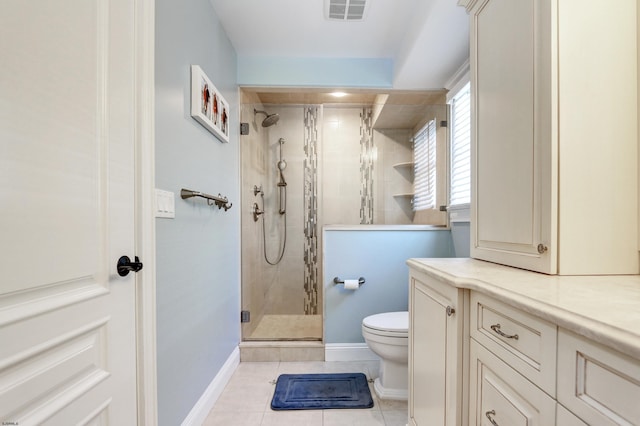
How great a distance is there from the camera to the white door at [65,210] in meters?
0.57

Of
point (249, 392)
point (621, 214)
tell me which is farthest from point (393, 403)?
point (621, 214)

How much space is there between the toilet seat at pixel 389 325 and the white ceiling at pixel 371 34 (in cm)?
177

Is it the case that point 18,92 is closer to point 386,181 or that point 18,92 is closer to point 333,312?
point 333,312

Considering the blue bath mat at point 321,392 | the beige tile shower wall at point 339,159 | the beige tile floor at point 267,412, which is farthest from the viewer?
the beige tile shower wall at point 339,159

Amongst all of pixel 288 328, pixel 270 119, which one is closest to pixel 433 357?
pixel 288 328

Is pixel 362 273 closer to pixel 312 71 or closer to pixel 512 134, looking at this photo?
pixel 512 134

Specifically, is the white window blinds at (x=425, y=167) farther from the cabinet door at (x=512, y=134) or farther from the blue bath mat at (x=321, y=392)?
the blue bath mat at (x=321, y=392)

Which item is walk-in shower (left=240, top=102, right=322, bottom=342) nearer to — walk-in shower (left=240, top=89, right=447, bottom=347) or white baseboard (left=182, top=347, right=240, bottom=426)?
walk-in shower (left=240, top=89, right=447, bottom=347)

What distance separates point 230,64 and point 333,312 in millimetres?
2057

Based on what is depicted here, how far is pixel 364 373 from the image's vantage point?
2.11 m

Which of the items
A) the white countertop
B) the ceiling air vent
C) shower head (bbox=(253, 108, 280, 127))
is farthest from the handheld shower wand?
the white countertop

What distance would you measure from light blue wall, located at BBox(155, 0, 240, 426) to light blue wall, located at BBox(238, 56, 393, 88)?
0.27 metres

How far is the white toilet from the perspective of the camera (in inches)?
68.9

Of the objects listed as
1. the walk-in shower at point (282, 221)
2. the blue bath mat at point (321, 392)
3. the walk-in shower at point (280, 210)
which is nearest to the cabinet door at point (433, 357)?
the blue bath mat at point (321, 392)
